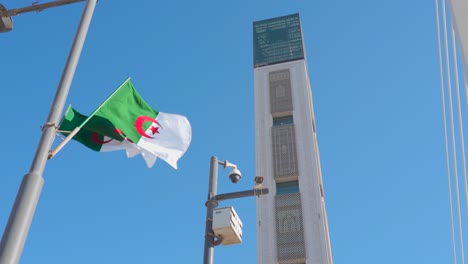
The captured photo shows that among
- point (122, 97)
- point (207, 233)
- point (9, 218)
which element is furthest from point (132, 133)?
point (9, 218)

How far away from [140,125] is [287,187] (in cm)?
4295

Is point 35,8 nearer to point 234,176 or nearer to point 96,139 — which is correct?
Result: point 96,139

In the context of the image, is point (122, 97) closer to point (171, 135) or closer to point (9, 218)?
point (171, 135)

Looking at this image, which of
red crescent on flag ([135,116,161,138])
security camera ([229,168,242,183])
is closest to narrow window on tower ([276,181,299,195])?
security camera ([229,168,242,183])

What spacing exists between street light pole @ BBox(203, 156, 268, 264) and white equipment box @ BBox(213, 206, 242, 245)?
134 millimetres

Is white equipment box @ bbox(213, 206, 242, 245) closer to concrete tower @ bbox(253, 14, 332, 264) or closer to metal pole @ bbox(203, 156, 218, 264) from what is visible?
metal pole @ bbox(203, 156, 218, 264)

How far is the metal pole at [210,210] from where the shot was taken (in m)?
7.55

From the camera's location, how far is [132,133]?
24.1 ft

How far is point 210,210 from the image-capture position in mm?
8133

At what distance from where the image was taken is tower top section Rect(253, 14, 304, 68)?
6372cm

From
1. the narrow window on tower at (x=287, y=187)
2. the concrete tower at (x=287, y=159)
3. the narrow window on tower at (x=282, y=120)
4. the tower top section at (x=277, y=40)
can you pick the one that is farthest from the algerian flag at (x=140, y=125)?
the tower top section at (x=277, y=40)

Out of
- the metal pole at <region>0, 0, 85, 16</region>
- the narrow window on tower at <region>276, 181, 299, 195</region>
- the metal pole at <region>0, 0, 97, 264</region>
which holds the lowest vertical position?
the metal pole at <region>0, 0, 97, 264</region>

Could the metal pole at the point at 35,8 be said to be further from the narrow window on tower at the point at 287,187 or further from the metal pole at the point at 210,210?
the narrow window on tower at the point at 287,187

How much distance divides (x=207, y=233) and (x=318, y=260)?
36705 mm
